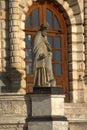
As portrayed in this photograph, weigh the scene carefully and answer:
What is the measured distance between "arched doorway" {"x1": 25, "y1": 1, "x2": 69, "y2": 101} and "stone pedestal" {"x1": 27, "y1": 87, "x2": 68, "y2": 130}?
6.59 m

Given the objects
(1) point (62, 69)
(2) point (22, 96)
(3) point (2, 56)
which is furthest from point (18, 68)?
(2) point (22, 96)

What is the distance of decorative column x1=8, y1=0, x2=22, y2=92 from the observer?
23.7m

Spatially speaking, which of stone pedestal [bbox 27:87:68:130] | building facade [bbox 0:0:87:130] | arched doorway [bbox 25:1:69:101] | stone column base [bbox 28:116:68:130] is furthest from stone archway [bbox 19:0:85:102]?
stone column base [bbox 28:116:68:130]

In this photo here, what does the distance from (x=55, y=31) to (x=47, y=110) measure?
776 cm

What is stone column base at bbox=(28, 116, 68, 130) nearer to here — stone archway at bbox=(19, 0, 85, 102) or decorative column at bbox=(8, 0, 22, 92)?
decorative column at bbox=(8, 0, 22, 92)

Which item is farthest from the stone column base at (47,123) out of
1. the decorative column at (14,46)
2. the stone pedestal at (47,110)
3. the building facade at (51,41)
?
the decorative column at (14,46)

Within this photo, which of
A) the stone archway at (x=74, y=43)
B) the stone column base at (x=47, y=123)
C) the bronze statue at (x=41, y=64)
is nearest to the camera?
the stone column base at (x=47, y=123)

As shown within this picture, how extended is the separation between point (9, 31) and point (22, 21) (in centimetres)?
93

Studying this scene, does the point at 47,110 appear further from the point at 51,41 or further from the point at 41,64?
the point at 51,41

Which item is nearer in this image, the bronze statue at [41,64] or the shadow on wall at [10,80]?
the bronze statue at [41,64]

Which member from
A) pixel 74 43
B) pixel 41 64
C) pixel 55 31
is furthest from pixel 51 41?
pixel 41 64

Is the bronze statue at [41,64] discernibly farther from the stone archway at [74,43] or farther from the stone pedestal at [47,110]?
the stone archway at [74,43]

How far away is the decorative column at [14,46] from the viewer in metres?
23.7

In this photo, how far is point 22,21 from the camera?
2473 cm
